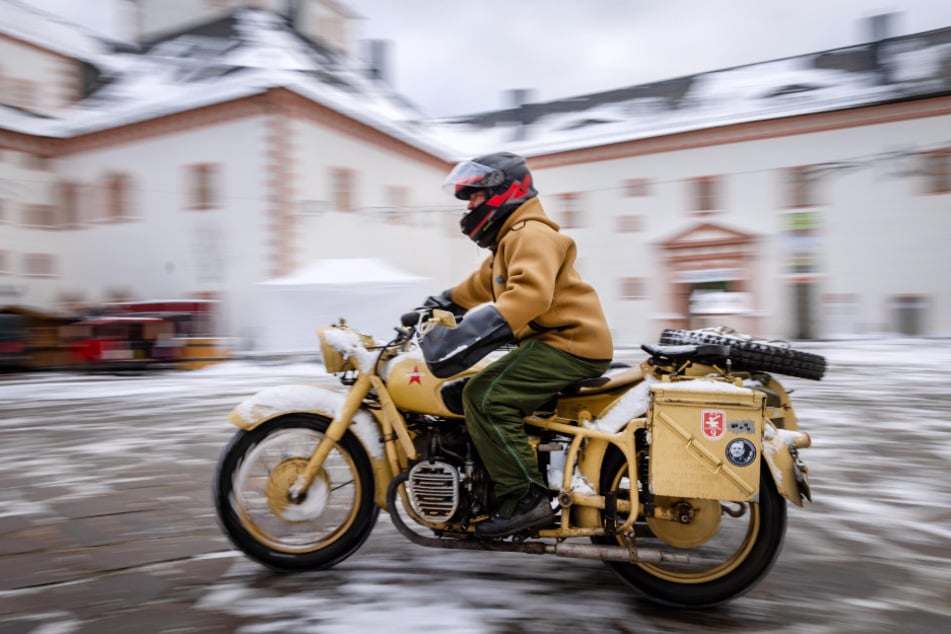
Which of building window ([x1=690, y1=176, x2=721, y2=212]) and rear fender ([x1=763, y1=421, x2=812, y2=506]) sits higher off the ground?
building window ([x1=690, y1=176, x2=721, y2=212])

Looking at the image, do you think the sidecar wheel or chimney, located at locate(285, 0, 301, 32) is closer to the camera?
the sidecar wheel

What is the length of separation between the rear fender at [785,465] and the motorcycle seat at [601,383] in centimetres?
56

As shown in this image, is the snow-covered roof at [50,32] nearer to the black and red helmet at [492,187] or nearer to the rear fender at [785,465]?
the black and red helmet at [492,187]

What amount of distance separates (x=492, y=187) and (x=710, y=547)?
1.78m

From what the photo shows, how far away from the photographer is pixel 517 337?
3.17 metres

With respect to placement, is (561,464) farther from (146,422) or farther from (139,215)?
(139,215)

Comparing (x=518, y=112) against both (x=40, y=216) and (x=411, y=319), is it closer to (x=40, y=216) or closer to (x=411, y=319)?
(x=40, y=216)

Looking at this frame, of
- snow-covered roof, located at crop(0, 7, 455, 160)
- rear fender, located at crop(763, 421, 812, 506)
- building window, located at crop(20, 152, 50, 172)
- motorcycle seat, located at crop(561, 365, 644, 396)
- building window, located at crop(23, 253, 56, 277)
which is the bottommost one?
rear fender, located at crop(763, 421, 812, 506)

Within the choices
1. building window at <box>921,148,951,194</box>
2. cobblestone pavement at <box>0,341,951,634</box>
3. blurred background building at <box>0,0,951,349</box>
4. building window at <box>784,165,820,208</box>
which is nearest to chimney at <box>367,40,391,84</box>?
blurred background building at <box>0,0,951,349</box>

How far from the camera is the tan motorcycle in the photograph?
2926mm

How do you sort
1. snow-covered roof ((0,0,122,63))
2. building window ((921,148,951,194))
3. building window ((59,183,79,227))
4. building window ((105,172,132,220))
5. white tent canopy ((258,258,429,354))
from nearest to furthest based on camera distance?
white tent canopy ((258,258,429,354)) → building window ((105,172,132,220)) → building window ((921,148,951,194)) → building window ((59,183,79,227)) → snow-covered roof ((0,0,122,63))

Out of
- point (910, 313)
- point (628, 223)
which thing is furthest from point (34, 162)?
point (910, 313)

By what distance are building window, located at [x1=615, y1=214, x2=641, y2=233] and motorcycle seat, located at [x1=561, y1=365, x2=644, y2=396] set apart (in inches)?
1052

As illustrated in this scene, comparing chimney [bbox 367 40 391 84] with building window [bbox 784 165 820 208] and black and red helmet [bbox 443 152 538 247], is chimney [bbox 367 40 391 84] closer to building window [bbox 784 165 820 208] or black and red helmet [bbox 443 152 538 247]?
building window [bbox 784 165 820 208]
